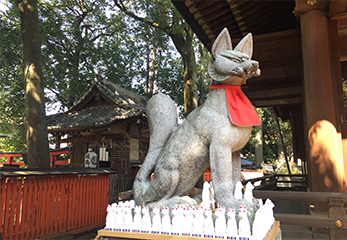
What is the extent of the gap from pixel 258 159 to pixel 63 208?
13585 millimetres

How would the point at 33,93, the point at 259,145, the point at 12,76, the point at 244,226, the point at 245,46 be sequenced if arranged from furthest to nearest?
the point at 259,145 → the point at 12,76 → the point at 33,93 → the point at 245,46 → the point at 244,226

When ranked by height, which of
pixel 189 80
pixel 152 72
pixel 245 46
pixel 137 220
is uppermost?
pixel 152 72

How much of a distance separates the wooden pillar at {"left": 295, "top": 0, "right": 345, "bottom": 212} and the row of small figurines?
59.3 inches

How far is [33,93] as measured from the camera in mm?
6723

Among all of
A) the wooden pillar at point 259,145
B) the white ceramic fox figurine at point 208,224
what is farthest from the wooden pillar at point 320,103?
the wooden pillar at point 259,145

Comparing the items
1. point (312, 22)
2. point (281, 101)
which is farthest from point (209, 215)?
point (281, 101)

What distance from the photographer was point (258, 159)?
54.9 feet

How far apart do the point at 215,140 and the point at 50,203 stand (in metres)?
4.08

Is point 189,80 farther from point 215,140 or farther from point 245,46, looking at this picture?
point 215,140

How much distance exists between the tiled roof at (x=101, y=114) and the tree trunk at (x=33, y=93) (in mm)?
3335

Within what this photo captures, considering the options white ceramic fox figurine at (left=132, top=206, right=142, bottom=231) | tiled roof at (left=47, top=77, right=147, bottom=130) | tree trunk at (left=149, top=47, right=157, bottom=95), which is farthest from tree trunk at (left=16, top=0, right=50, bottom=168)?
tree trunk at (left=149, top=47, right=157, bottom=95)

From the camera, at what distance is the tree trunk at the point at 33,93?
6.51m

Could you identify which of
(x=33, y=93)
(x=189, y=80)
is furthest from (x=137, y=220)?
(x=189, y=80)

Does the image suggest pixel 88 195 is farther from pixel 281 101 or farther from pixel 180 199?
pixel 281 101
